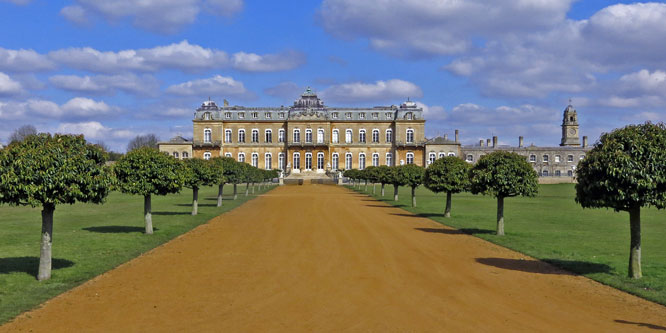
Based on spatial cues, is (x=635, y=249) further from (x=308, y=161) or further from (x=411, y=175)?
(x=308, y=161)

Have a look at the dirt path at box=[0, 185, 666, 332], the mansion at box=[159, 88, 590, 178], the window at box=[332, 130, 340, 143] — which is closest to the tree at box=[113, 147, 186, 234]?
the dirt path at box=[0, 185, 666, 332]

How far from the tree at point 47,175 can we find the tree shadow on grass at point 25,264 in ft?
4.49

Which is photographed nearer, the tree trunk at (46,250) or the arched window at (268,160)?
the tree trunk at (46,250)

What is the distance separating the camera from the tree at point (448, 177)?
105ft

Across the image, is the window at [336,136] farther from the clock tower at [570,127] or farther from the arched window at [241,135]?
the clock tower at [570,127]

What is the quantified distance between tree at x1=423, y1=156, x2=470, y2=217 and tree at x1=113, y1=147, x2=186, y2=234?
1463 cm

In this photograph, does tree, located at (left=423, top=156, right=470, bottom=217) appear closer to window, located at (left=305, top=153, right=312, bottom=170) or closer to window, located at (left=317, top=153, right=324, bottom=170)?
window, located at (left=317, top=153, right=324, bottom=170)

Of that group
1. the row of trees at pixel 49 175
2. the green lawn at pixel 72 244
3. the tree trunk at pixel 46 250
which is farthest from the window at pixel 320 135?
the tree trunk at pixel 46 250

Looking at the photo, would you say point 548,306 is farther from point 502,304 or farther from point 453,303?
point 453,303

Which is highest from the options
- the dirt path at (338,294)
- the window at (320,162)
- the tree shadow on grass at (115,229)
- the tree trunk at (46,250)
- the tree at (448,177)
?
the window at (320,162)

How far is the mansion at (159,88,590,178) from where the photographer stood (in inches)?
4163

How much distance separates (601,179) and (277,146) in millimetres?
95319

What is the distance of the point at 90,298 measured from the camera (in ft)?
38.4

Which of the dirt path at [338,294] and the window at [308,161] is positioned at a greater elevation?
the window at [308,161]
